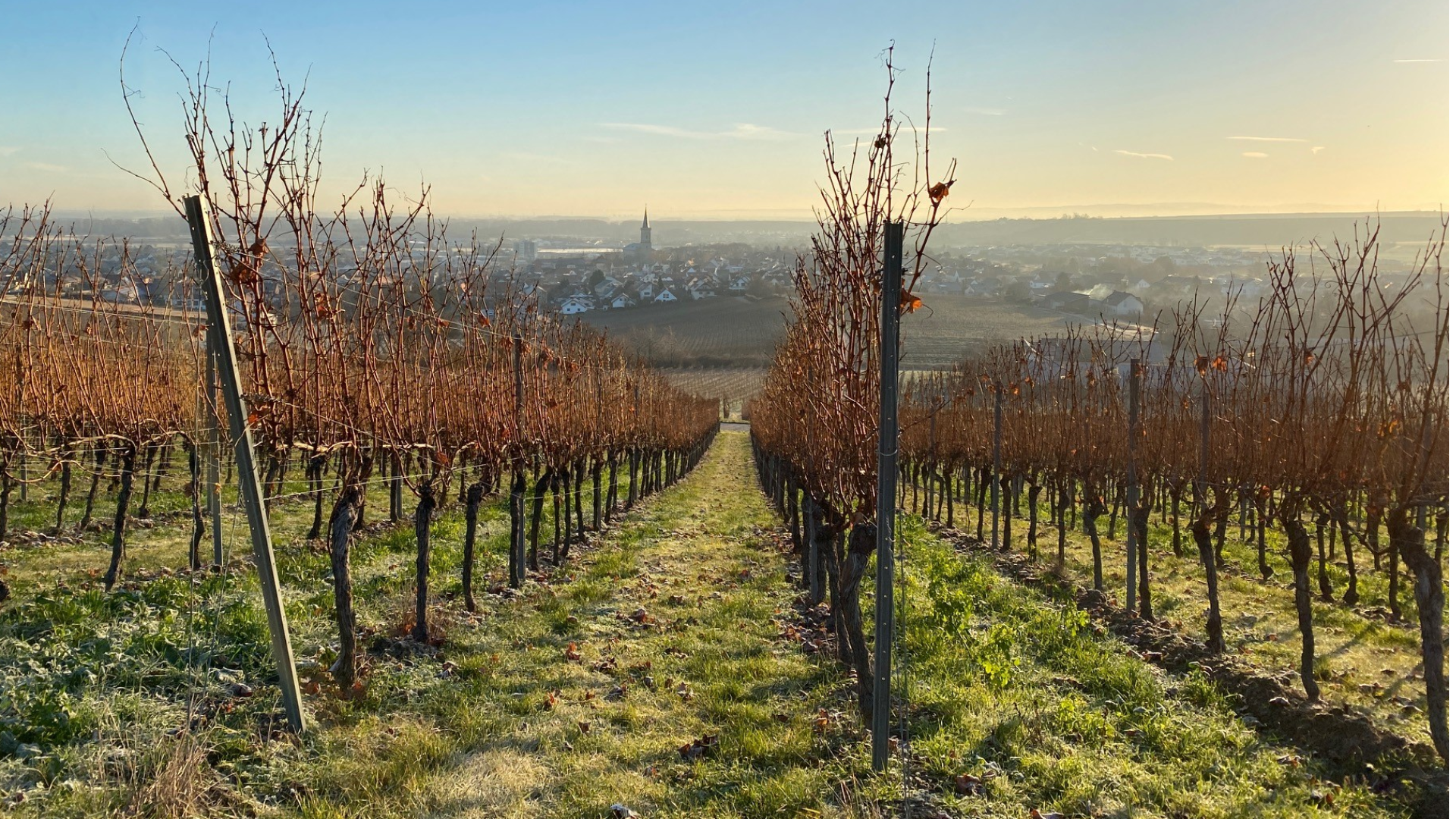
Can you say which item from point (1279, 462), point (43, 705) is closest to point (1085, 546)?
point (1279, 462)

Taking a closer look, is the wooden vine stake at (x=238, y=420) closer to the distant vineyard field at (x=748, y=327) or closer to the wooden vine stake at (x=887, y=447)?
the wooden vine stake at (x=887, y=447)

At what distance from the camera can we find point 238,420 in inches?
172

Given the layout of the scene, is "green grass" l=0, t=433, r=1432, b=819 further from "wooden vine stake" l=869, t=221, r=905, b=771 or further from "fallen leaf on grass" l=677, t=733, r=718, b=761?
"wooden vine stake" l=869, t=221, r=905, b=771

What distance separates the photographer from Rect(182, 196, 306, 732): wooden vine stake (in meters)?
4.28

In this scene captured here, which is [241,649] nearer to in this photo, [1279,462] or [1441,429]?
[1441,429]

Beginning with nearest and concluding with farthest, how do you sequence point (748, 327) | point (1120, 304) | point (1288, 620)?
point (1288, 620)
point (1120, 304)
point (748, 327)

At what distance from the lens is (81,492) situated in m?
13.4

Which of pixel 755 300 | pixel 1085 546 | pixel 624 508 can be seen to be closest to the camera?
pixel 1085 546

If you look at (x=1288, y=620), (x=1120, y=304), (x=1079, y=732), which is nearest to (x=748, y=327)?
(x=1120, y=304)

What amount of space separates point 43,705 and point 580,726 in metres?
2.89

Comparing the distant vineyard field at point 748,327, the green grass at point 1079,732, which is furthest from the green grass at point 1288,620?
the distant vineyard field at point 748,327

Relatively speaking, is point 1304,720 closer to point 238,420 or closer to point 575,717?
point 575,717

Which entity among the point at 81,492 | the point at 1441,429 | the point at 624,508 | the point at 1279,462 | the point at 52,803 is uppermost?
the point at 1441,429

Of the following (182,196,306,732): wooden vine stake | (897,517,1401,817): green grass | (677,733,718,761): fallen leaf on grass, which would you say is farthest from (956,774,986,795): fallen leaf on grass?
(182,196,306,732): wooden vine stake
